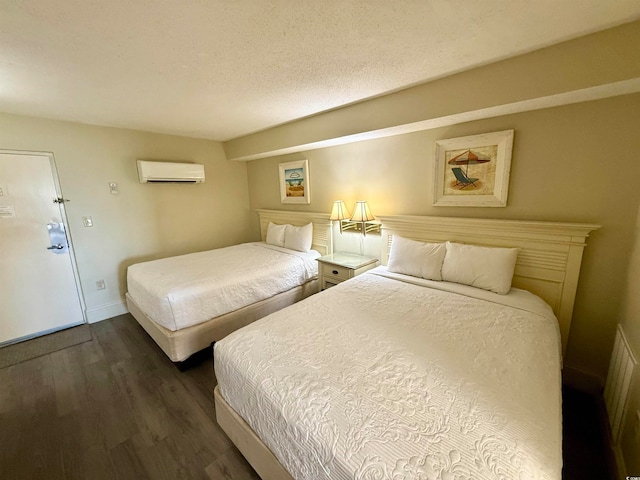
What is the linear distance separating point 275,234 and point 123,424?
2.50m

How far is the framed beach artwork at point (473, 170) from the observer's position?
196 centimetres

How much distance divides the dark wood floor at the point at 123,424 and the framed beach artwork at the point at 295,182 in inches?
88.7

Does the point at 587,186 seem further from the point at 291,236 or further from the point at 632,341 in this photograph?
the point at 291,236

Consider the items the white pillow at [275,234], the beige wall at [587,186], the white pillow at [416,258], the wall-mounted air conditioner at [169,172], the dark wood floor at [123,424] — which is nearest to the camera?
the dark wood floor at [123,424]

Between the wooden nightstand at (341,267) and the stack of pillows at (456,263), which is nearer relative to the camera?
the stack of pillows at (456,263)

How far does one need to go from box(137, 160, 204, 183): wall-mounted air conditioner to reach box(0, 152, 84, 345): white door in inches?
31.3

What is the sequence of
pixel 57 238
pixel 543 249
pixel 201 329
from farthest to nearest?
1. pixel 57 238
2. pixel 201 329
3. pixel 543 249

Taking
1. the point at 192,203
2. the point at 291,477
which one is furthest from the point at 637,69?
the point at 192,203

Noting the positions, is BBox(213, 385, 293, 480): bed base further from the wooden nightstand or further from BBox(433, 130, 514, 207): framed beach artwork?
BBox(433, 130, 514, 207): framed beach artwork

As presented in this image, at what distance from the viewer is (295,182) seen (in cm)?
358

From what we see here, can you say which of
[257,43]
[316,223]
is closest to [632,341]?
[257,43]

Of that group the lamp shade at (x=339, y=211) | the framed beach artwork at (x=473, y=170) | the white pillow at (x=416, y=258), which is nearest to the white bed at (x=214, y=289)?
the lamp shade at (x=339, y=211)

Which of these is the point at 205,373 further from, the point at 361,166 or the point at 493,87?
the point at 493,87

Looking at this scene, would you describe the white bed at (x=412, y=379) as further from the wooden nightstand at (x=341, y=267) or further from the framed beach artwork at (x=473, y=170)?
the wooden nightstand at (x=341, y=267)
